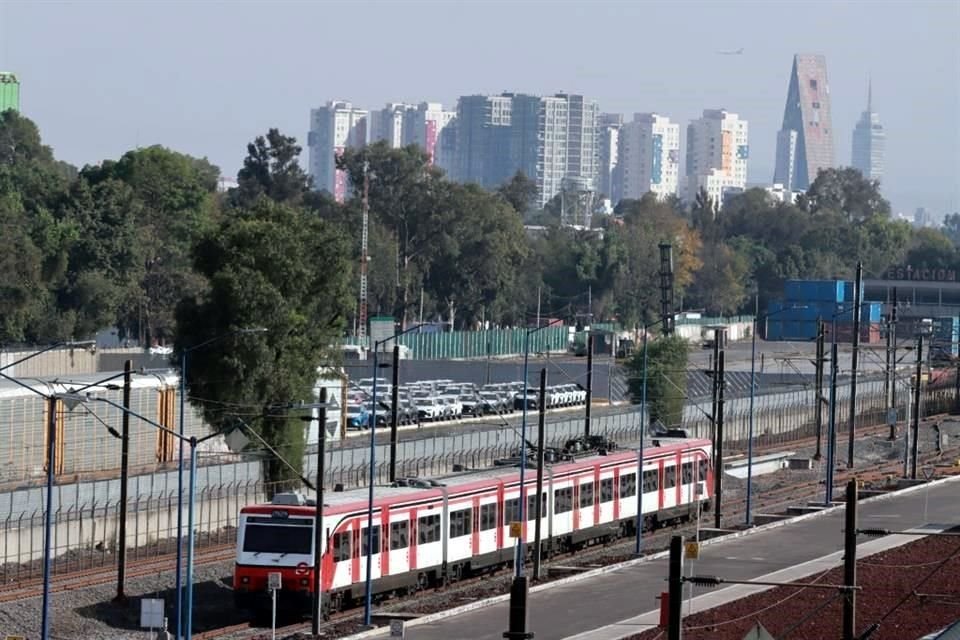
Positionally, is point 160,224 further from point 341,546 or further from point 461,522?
point 341,546

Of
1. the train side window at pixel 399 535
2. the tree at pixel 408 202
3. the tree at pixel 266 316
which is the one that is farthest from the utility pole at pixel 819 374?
the tree at pixel 408 202

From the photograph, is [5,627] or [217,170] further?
[217,170]

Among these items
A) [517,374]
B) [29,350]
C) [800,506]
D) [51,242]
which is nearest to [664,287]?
[517,374]

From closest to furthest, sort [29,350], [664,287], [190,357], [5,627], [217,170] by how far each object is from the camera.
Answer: [5,627]
[190,357]
[29,350]
[664,287]
[217,170]

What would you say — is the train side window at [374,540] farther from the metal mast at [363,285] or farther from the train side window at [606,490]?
the metal mast at [363,285]

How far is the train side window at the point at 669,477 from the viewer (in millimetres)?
61250

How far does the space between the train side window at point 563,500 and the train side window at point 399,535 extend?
7.99 metres

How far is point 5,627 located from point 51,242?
70.9m

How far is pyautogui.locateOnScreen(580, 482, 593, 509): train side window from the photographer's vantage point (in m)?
55.7

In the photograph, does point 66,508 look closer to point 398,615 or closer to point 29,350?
point 398,615

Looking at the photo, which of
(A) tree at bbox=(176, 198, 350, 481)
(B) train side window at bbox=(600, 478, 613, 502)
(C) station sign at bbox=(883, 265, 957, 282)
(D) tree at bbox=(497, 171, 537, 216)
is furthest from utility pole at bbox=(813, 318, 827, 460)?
(D) tree at bbox=(497, 171, 537, 216)

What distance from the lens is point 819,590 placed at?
151 ft

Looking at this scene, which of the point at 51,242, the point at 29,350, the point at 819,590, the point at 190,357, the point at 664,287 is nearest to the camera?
the point at 819,590

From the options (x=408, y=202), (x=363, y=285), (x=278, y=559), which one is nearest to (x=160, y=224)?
(x=363, y=285)
